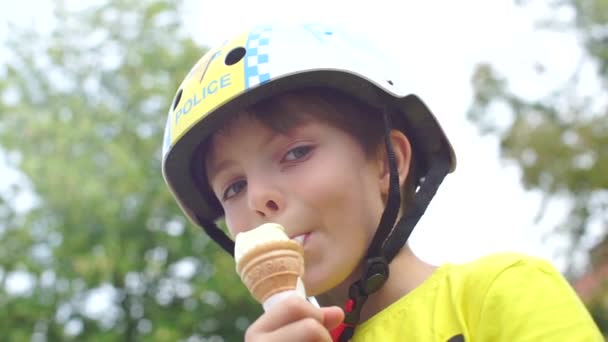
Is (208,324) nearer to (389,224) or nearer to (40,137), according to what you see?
(40,137)

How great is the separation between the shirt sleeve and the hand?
46 centimetres

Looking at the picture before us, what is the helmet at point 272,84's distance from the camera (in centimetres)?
282

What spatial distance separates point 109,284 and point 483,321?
13.9 meters

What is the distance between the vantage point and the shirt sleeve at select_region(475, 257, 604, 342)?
2.07 metres

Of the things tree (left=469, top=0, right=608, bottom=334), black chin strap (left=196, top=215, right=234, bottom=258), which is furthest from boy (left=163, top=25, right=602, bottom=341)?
tree (left=469, top=0, right=608, bottom=334)

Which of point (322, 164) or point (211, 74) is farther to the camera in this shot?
point (211, 74)

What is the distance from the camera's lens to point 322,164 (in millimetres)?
2562

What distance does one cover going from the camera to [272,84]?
2.80 meters

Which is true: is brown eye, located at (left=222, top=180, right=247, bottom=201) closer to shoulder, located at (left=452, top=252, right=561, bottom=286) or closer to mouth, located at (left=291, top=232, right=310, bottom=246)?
mouth, located at (left=291, top=232, right=310, bottom=246)

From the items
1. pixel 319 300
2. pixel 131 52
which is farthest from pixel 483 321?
pixel 131 52

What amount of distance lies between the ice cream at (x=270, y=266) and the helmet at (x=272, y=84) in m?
0.78

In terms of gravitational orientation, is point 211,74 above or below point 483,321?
above

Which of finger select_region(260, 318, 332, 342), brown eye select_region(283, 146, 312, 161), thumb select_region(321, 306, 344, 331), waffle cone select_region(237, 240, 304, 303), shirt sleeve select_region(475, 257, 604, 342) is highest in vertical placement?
brown eye select_region(283, 146, 312, 161)

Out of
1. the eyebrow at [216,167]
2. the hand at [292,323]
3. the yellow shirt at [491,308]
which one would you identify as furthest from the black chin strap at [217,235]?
the hand at [292,323]
